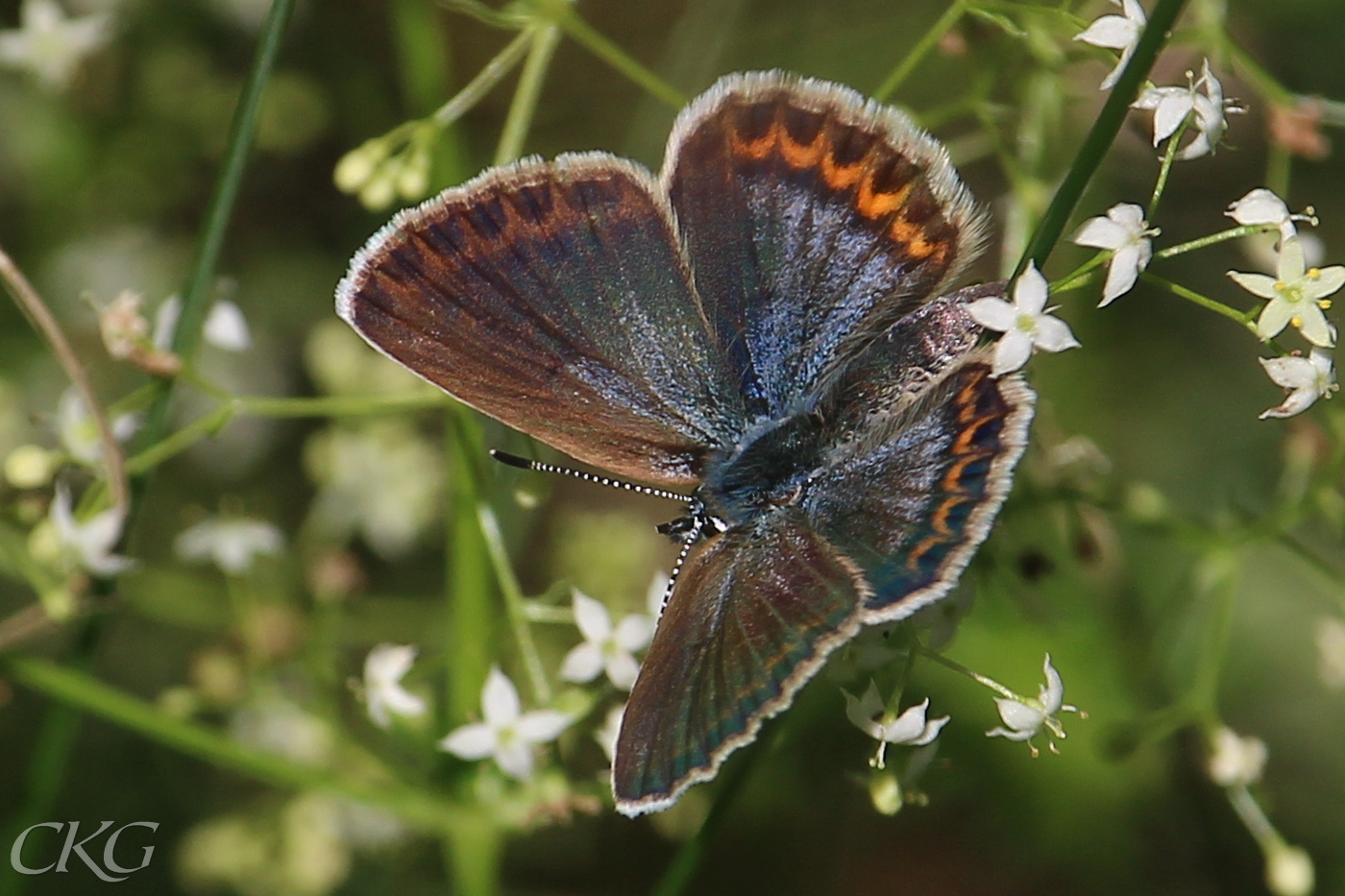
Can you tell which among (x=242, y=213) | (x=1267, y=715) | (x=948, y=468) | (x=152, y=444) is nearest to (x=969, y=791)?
(x=1267, y=715)

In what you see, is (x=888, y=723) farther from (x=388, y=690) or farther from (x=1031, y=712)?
(x=388, y=690)

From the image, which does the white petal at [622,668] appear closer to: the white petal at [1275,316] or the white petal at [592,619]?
the white petal at [592,619]

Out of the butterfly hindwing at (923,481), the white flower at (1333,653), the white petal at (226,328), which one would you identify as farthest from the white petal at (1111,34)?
the white petal at (226,328)

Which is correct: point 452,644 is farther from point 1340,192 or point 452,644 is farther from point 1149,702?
point 1340,192

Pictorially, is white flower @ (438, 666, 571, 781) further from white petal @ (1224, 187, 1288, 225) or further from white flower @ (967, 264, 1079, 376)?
white petal @ (1224, 187, 1288, 225)

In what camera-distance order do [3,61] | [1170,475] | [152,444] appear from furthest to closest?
[1170,475] → [3,61] → [152,444]

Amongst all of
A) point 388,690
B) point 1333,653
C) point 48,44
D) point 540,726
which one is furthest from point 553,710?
point 48,44
